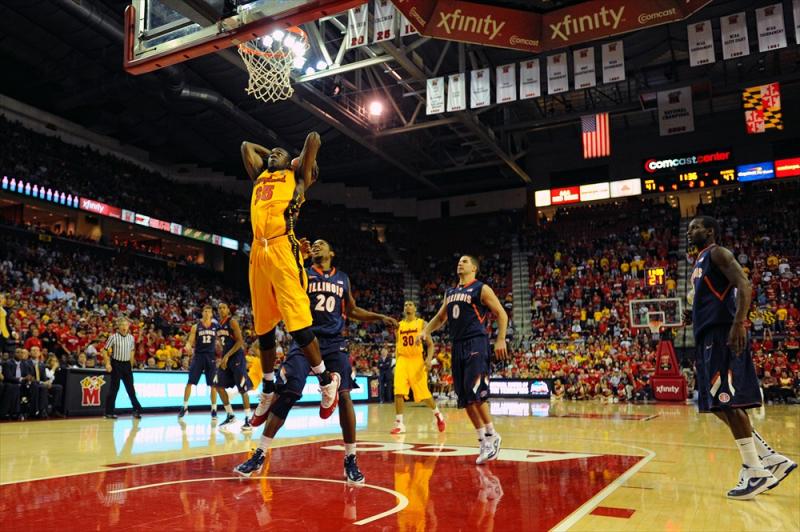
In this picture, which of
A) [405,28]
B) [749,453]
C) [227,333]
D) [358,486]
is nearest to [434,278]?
[405,28]

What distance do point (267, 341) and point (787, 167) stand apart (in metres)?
28.9

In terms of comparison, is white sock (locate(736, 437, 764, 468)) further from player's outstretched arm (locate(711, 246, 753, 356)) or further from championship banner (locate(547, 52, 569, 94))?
championship banner (locate(547, 52, 569, 94))

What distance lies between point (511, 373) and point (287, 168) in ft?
64.4

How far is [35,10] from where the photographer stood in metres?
17.7

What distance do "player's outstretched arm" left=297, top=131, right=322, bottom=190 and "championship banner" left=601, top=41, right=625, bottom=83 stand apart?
1437 centimetres

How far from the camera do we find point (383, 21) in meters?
A: 15.6

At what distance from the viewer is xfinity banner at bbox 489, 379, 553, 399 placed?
2138 centimetres

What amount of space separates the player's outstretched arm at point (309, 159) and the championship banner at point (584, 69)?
14121 mm

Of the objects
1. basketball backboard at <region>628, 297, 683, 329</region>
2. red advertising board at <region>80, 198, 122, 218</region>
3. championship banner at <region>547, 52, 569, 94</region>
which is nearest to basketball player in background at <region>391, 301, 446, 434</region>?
championship banner at <region>547, 52, 569, 94</region>

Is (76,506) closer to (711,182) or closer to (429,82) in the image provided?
(429,82)

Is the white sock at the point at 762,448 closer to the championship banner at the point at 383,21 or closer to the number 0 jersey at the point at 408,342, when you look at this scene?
the number 0 jersey at the point at 408,342

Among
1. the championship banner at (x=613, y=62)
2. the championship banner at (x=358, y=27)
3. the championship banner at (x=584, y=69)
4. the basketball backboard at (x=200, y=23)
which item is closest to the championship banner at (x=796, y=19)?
the championship banner at (x=613, y=62)

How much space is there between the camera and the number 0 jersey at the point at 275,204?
4.57 m

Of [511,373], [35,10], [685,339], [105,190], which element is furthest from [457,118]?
[105,190]
